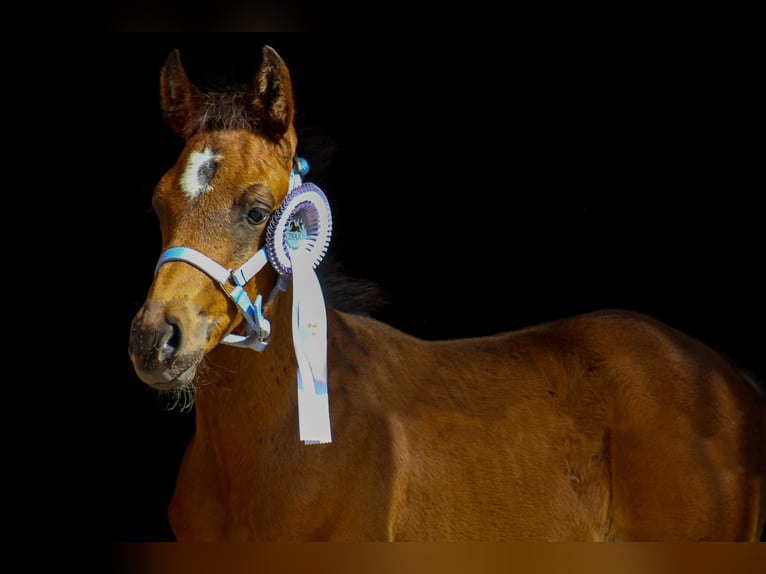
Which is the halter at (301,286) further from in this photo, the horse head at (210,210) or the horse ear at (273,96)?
the horse ear at (273,96)

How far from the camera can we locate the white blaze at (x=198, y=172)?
3.59 m

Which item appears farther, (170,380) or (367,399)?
(367,399)

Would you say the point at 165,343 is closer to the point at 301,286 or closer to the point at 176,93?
the point at 301,286

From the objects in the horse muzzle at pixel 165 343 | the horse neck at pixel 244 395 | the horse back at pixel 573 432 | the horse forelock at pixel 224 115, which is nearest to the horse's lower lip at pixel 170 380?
the horse muzzle at pixel 165 343

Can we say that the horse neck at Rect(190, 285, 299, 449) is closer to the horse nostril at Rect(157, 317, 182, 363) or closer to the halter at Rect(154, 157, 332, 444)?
the halter at Rect(154, 157, 332, 444)

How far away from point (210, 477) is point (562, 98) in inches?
125

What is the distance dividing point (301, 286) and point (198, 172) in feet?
2.00

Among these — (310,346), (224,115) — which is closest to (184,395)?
(310,346)

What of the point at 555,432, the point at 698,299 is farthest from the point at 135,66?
the point at 698,299

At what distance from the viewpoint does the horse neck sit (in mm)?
3828

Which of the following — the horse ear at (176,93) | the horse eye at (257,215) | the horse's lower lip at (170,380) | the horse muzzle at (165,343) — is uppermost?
the horse ear at (176,93)

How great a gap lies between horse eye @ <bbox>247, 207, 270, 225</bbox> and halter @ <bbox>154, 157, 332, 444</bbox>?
42 millimetres

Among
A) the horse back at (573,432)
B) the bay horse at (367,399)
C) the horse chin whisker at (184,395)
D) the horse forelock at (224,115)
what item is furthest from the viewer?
the horse back at (573,432)

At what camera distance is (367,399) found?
13.2ft
